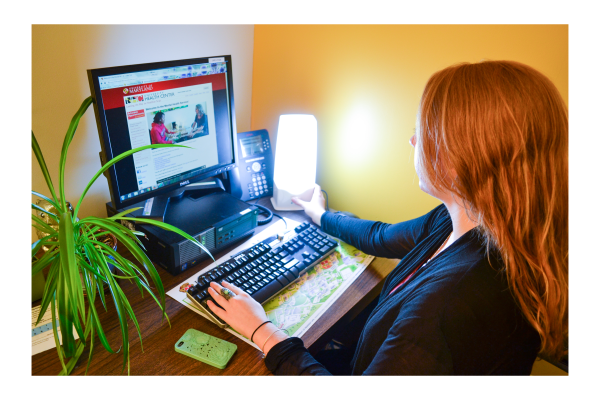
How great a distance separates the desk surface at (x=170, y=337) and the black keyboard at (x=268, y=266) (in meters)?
0.06

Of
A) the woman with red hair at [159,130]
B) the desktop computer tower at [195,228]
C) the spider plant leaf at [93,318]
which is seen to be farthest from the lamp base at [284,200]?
the spider plant leaf at [93,318]

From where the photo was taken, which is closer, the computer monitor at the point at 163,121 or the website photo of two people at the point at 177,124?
the computer monitor at the point at 163,121

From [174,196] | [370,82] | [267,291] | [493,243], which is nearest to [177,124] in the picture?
[174,196]

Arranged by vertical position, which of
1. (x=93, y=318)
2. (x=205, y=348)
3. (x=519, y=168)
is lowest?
Result: (x=205, y=348)

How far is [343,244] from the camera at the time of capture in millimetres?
1230

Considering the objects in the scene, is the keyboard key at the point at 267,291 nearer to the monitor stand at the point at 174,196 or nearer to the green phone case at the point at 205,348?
the green phone case at the point at 205,348

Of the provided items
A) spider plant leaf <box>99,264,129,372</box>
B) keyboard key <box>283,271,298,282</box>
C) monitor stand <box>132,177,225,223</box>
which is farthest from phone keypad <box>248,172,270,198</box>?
spider plant leaf <box>99,264,129,372</box>

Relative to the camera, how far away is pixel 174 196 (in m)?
1.23

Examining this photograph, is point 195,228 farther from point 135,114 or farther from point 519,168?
point 519,168

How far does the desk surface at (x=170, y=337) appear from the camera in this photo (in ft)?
2.52

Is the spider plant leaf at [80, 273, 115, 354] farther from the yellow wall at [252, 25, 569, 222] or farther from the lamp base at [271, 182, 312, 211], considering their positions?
the yellow wall at [252, 25, 569, 222]

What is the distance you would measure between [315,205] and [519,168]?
0.74 meters

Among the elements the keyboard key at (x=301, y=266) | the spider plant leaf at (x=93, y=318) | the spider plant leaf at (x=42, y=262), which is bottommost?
the keyboard key at (x=301, y=266)
